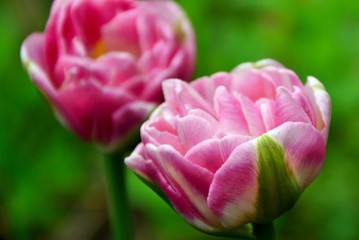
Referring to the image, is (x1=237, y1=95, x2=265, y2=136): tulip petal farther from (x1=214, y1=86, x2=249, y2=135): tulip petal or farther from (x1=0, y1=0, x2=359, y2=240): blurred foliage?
(x1=0, y1=0, x2=359, y2=240): blurred foliage

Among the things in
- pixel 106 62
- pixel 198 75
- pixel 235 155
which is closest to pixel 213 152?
pixel 235 155

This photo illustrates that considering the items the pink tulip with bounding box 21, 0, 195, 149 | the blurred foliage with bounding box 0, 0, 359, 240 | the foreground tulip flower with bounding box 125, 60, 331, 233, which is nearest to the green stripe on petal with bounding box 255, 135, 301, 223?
the foreground tulip flower with bounding box 125, 60, 331, 233

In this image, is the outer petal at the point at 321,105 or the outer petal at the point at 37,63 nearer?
the outer petal at the point at 321,105

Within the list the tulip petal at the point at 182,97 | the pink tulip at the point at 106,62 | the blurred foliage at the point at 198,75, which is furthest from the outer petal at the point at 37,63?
the blurred foliage at the point at 198,75

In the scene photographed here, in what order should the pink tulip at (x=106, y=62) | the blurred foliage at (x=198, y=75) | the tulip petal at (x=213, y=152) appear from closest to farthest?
the tulip petal at (x=213, y=152) < the pink tulip at (x=106, y=62) < the blurred foliage at (x=198, y=75)

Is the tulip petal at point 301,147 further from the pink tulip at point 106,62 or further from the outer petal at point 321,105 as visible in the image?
the pink tulip at point 106,62

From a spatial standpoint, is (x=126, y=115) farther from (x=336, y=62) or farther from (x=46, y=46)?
(x=336, y=62)
